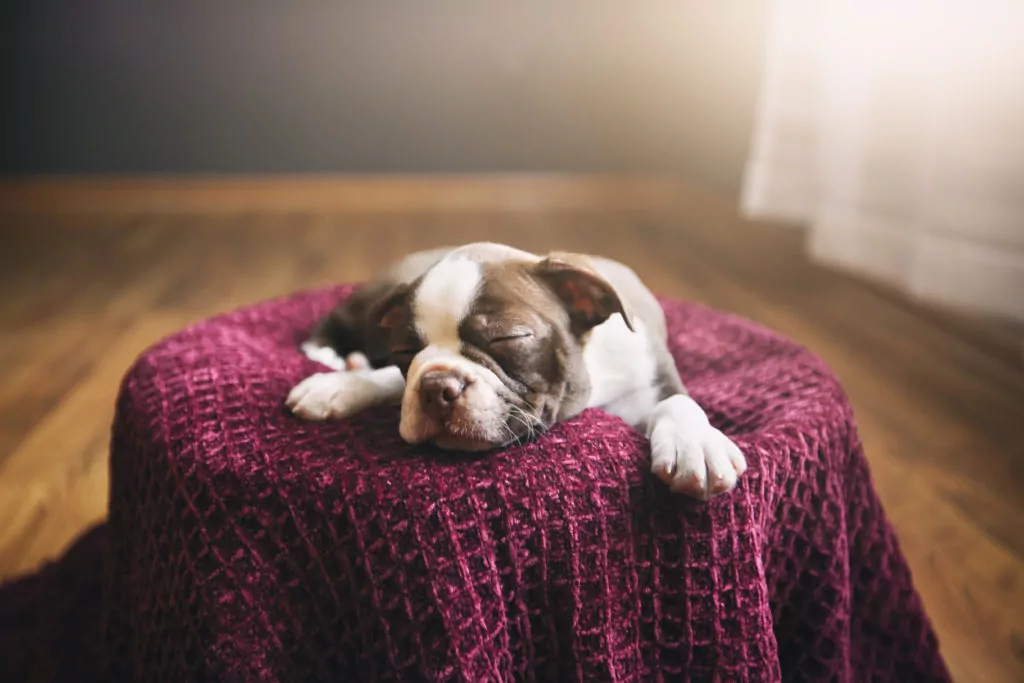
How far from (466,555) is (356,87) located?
371 centimetres

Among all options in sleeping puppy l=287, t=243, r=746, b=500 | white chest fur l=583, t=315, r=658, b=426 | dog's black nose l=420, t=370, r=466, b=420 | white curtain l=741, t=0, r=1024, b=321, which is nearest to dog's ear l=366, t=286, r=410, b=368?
sleeping puppy l=287, t=243, r=746, b=500

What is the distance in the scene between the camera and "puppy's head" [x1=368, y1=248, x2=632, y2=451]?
0.92 m

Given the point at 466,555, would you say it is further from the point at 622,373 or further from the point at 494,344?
the point at 622,373

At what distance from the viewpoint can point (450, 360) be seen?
0.94 metres

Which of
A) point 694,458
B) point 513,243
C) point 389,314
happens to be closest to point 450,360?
point 389,314

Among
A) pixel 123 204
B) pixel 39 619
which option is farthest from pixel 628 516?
pixel 123 204

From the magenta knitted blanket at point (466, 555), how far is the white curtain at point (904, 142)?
0.98 meters

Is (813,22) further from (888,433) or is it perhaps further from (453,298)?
(453,298)

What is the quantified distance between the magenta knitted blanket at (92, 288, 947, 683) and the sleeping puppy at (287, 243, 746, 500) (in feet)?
0.11

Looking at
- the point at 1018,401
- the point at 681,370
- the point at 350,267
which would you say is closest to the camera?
the point at 681,370

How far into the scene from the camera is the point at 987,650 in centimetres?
127

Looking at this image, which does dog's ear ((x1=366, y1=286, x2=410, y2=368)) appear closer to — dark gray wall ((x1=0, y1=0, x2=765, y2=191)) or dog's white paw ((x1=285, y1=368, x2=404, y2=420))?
dog's white paw ((x1=285, y1=368, x2=404, y2=420))

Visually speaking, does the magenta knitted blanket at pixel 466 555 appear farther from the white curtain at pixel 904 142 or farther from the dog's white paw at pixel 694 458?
the white curtain at pixel 904 142

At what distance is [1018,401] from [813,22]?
Result: 45.9 inches
